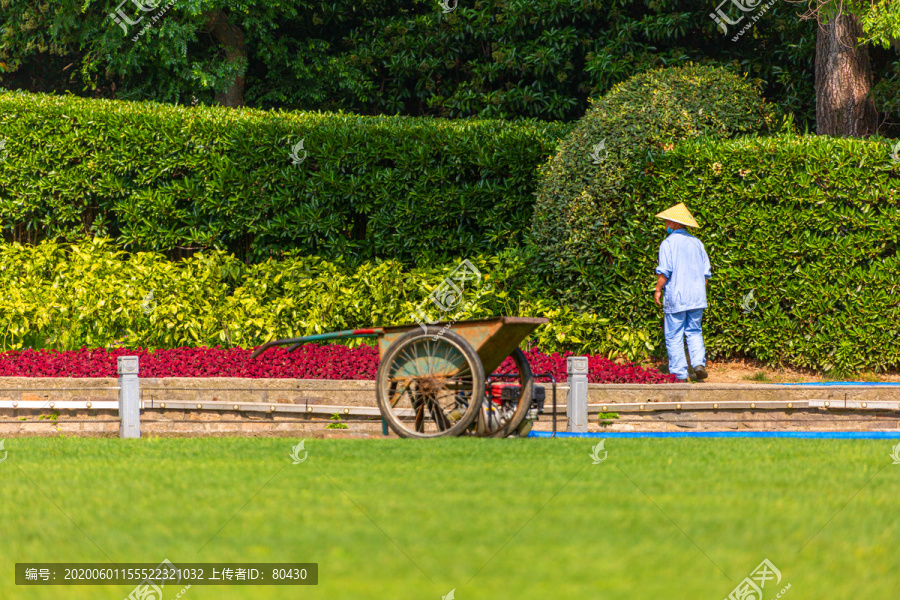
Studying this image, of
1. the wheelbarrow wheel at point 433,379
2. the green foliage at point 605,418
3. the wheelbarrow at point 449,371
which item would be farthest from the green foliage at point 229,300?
the wheelbarrow wheel at point 433,379

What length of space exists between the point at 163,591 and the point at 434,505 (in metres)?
1.42

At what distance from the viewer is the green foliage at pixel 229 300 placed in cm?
1086

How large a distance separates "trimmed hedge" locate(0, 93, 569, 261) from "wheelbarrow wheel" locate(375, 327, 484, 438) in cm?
561

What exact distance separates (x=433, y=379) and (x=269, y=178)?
6.59 m

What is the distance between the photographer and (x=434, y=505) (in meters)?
4.25

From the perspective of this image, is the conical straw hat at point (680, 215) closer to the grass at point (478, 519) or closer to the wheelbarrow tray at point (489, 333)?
the wheelbarrow tray at point (489, 333)

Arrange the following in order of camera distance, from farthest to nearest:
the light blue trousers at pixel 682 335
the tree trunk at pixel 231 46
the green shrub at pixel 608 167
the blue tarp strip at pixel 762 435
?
1. the tree trunk at pixel 231 46
2. the green shrub at pixel 608 167
3. the light blue trousers at pixel 682 335
4. the blue tarp strip at pixel 762 435

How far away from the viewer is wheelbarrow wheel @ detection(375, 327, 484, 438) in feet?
21.7

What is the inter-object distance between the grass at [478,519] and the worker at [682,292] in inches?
158

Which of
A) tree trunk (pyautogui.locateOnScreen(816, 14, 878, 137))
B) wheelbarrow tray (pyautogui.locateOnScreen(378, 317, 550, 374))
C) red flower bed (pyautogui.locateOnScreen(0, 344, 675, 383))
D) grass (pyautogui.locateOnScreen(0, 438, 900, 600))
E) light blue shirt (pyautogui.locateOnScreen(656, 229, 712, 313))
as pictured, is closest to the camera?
grass (pyautogui.locateOnScreen(0, 438, 900, 600))

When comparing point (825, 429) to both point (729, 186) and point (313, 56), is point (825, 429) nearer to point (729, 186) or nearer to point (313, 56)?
point (729, 186)

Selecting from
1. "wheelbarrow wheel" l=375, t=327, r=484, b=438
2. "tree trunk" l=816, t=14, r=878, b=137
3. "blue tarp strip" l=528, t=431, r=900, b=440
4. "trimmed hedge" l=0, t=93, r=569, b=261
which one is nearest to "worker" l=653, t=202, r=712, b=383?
"blue tarp strip" l=528, t=431, r=900, b=440

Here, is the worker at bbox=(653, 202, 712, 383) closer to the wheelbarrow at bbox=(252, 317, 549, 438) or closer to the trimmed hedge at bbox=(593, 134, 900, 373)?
the trimmed hedge at bbox=(593, 134, 900, 373)

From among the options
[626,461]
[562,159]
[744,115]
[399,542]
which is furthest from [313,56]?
[399,542]
